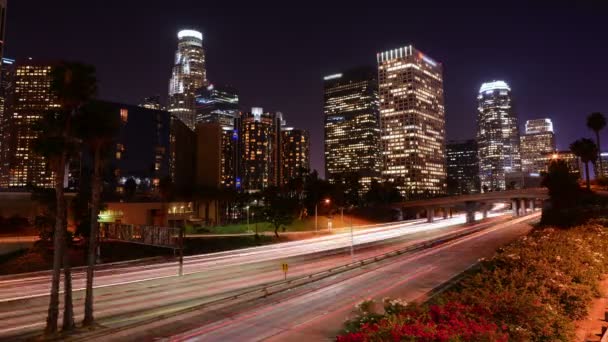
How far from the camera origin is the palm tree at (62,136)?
21594mm

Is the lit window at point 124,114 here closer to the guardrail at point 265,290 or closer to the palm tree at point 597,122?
the guardrail at point 265,290

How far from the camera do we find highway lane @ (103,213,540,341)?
68.5 ft

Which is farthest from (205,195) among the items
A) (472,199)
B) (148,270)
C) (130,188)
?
(148,270)

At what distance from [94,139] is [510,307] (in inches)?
837

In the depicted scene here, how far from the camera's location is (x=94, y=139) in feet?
75.3

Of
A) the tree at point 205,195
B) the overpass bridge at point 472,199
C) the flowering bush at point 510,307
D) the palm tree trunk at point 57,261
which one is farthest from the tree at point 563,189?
the tree at point 205,195

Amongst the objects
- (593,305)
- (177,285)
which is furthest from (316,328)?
(177,285)

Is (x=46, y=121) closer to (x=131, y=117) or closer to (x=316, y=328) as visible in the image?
(x=316, y=328)

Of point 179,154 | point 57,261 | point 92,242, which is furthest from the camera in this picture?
point 179,154

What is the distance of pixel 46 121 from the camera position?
880 inches

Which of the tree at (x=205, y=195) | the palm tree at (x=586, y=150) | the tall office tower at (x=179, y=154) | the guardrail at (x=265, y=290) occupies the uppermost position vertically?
the tall office tower at (x=179, y=154)

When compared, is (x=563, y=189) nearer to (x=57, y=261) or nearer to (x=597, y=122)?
(x=597, y=122)

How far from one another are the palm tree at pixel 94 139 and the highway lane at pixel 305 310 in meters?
2.86

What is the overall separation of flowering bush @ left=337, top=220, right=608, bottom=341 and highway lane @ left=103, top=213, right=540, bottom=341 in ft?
17.0
